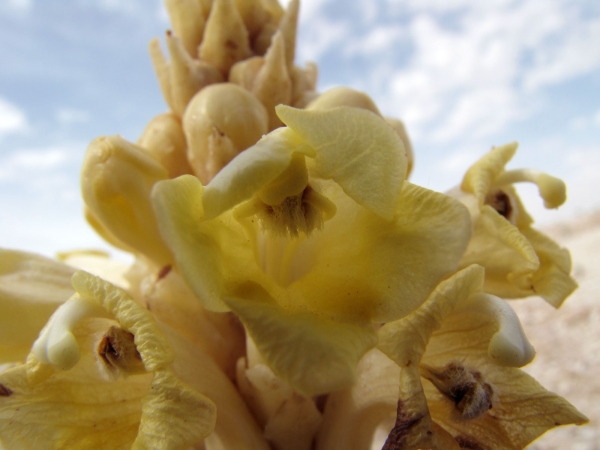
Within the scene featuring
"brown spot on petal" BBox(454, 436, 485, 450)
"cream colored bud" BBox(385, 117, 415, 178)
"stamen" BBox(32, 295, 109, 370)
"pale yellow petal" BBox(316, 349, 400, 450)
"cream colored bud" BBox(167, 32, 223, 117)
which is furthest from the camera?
"cream colored bud" BBox(385, 117, 415, 178)

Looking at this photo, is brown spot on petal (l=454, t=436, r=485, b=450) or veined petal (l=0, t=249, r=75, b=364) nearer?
brown spot on petal (l=454, t=436, r=485, b=450)

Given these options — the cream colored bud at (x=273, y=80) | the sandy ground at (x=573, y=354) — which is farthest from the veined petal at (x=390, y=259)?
the sandy ground at (x=573, y=354)

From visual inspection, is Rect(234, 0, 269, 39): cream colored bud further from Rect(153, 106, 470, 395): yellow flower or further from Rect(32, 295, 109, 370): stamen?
Rect(32, 295, 109, 370): stamen

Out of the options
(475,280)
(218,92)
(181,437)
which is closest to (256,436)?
(181,437)

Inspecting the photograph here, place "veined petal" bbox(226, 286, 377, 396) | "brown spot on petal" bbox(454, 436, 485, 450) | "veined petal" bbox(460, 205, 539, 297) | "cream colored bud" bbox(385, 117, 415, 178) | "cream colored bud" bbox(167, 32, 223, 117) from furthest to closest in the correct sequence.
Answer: "cream colored bud" bbox(385, 117, 415, 178), "cream colored bud" bbox(167, 32, 223, 117), "veined petal" bbox(460, 205, 539, 297), "brown spot on petal" bbox(454, 436, 485, 450), "veined petal" bbox(226, 286, 377, 396)

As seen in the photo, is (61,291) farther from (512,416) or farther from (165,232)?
(512,416)

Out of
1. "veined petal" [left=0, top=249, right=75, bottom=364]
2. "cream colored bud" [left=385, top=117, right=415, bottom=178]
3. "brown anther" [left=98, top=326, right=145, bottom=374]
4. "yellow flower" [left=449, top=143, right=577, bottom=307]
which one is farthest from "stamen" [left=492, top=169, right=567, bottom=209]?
"veined petal" [left=0, top=249, right=75, bottom=364]
